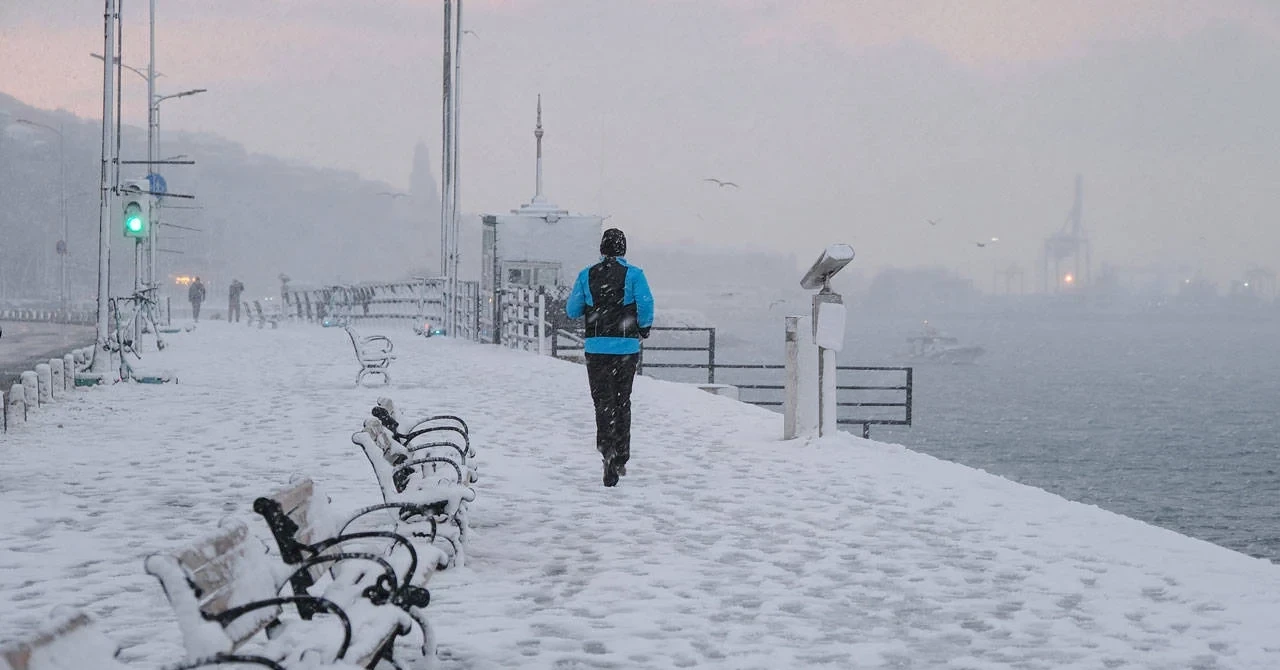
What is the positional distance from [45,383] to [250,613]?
14.8 m

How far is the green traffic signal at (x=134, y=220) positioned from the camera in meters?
22.8

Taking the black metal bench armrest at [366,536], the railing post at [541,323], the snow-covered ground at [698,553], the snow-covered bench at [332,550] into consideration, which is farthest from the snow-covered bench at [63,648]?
the railing post at [541,323]

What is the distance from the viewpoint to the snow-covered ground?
6.04m

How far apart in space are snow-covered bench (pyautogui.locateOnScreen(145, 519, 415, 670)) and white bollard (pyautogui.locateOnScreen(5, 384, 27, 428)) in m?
11.2

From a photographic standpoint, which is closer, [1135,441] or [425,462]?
[425,462]

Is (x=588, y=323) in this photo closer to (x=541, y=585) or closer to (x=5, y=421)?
(x=541, y=585)

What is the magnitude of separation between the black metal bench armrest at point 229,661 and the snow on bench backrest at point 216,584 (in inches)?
2.1

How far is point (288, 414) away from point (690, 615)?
10.8 meters

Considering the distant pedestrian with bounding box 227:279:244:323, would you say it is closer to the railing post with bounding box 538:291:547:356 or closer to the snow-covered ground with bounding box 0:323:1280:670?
the railing post with bounding box 538:291:547:356

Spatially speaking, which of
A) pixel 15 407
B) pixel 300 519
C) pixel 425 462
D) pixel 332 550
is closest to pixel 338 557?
pixel 300 519

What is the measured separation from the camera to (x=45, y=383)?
17578mm

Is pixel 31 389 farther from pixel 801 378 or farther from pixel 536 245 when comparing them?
pixel 536 245

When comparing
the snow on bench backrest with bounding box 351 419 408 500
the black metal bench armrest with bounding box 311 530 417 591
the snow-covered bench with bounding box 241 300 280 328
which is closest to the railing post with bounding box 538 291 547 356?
the snow-covered bench with bounding box 241 300 280 328

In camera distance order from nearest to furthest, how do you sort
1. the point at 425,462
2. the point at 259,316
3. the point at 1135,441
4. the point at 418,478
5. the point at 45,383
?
the point at 425,462 → the point at 418,478 → the point at 45,383 → the point at 259,316 → the point at 1135,441
